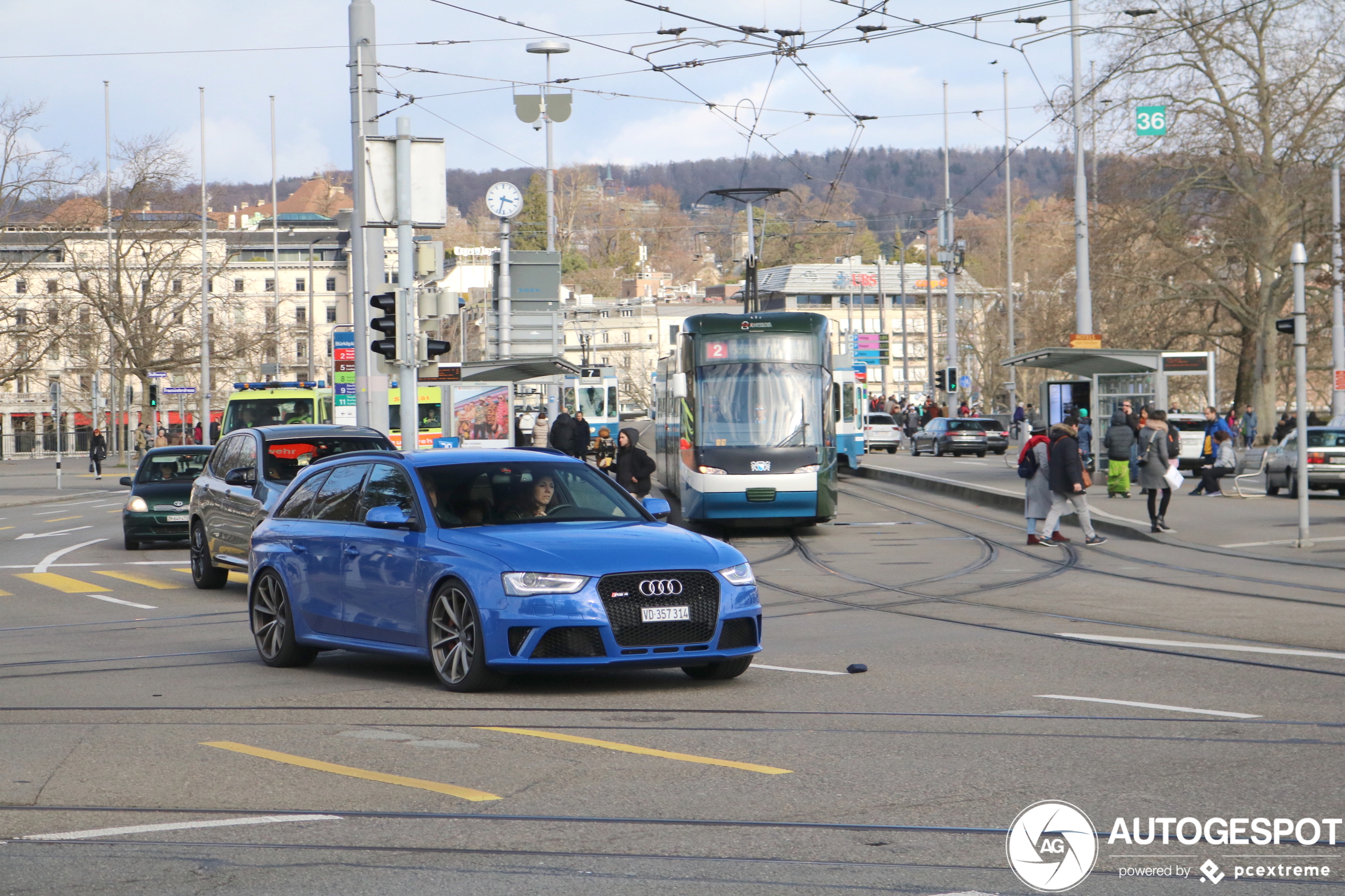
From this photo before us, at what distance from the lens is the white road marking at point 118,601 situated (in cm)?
1697

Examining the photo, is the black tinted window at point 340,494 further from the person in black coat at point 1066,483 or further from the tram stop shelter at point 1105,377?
the tram stop shelter at point 1105,377

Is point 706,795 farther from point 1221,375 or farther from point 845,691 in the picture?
point 1221,375

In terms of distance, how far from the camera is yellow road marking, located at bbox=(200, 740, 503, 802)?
7.04 metres

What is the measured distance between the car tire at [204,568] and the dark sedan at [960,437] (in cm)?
4661

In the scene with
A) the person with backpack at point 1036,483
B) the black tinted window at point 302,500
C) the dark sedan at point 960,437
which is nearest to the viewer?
the black tinted window at point 302,500

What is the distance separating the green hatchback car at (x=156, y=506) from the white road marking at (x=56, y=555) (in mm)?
967

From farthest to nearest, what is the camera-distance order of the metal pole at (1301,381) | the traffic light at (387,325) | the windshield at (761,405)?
the windshield at (761,405) → the traffic light at (387,325) → the metal pole at (1301,381)

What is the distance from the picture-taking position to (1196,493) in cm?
3356

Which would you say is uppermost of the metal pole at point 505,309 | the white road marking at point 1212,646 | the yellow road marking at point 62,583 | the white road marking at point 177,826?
the metal pole at point 505,309

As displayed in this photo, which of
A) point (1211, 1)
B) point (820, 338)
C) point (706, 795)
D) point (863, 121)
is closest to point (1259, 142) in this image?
point (1211, 1)

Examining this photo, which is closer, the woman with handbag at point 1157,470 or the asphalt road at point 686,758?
the asphalt road at point 686,758

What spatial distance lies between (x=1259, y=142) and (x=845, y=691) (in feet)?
152

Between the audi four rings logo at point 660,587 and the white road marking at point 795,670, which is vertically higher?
the audi four rings logo at point 660,587

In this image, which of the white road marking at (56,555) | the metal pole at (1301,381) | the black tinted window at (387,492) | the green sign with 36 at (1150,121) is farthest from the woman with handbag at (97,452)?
the black tinted window at (387,492)
